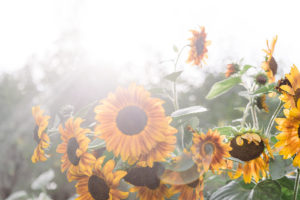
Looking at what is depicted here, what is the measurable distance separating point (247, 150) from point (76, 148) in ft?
1.08

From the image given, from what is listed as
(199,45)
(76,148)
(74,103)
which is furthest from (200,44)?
(74,103)

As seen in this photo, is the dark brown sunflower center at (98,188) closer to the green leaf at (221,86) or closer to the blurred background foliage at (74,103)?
the green leaf at (221,86)

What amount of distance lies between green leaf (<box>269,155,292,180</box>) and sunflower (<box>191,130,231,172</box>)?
0.12 meters

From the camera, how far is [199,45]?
901mm

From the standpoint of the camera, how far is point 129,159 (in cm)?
53

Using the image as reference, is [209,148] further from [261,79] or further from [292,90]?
[261,79]

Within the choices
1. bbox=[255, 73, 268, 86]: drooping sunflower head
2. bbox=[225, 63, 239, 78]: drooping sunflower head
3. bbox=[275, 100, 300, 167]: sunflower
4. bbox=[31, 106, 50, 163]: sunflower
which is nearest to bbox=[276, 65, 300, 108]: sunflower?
bbox=[275, 100, 300, 167]: sunflower

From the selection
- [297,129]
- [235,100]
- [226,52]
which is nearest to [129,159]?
[297,129]

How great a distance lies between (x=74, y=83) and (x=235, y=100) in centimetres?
394

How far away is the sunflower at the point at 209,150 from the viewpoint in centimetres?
53

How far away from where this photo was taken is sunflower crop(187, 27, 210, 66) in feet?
2.94

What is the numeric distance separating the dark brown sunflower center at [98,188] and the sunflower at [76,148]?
29 mm

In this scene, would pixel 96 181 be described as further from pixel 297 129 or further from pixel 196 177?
pixel 297 129

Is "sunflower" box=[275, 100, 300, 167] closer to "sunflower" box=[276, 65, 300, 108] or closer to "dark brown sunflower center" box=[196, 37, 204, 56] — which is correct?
"sunflower" box=[276, 65, 300, 108]
